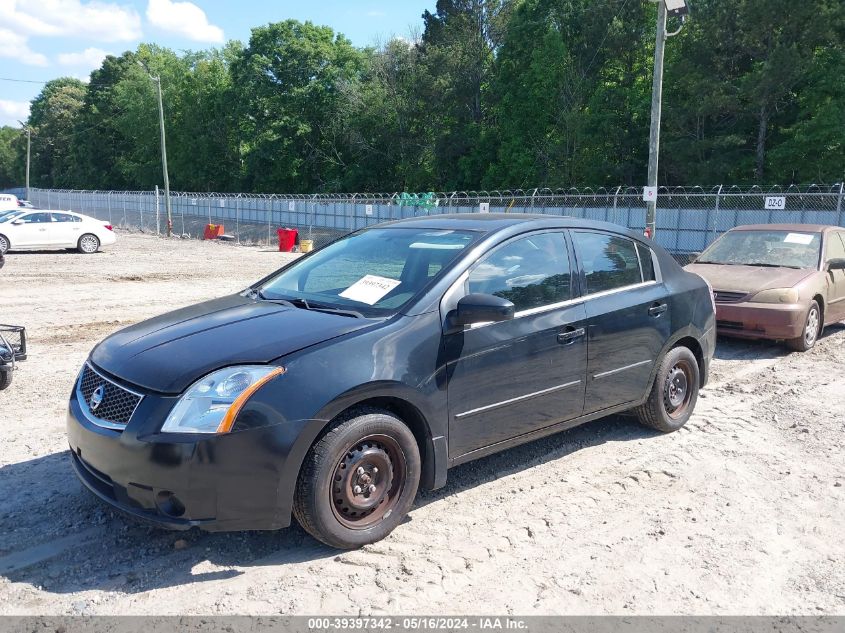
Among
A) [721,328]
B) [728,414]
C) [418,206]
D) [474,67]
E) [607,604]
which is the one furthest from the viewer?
[474,67]

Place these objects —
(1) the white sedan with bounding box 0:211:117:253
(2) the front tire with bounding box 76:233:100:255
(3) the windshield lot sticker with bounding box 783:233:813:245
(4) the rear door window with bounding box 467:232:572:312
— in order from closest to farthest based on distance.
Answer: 1. (4) the rear door window with bounding box 467:232:572:312
2. (3) the windshield lot sticker with bounding box 783:233:813:245
3. (1) the white sedan with bounding box 0:211:117:253
4. (2) the front tire with bounding box 76:233:100:255

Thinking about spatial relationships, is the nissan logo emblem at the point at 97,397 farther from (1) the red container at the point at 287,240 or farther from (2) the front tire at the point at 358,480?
(1) the red container at the point at 287,240

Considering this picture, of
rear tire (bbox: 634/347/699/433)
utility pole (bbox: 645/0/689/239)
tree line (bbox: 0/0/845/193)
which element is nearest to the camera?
rear tire (bbox: 634/347/699/433)

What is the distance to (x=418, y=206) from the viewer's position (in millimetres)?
34188

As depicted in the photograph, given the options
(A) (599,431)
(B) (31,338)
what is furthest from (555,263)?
(B) (31,338)

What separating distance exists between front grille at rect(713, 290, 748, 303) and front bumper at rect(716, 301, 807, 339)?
2.7 inches

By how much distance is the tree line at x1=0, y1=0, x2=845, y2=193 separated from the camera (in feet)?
117

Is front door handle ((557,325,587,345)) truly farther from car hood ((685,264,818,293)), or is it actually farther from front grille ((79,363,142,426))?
car hood ((685,264,818,293))

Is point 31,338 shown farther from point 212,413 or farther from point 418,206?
point 418,206

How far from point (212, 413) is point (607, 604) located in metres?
2.01

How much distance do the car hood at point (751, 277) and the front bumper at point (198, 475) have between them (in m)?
7.22

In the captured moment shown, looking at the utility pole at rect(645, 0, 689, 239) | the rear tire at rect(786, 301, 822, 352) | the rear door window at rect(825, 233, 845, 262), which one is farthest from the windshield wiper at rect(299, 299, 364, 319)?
the utility pole at rect(645, 0, 689, 239)

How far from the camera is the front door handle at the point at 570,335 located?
180 inches

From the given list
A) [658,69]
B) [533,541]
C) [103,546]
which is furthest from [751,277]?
[658,69]
